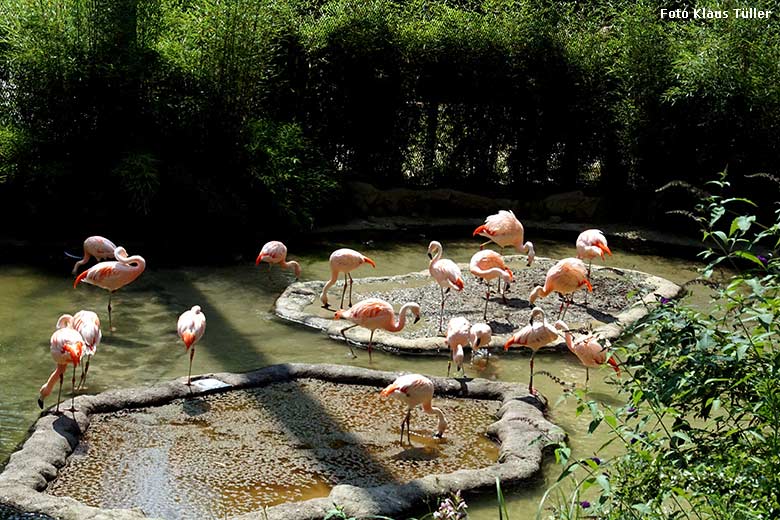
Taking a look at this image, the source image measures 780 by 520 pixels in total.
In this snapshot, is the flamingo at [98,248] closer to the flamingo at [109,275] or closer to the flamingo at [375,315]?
the flamingo at [109,275]

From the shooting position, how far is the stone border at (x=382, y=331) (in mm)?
6523

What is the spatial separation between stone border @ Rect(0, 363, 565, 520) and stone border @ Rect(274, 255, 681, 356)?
70cm

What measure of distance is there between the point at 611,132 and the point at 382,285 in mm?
3975

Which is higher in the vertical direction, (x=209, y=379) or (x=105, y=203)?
(x=105, y=203)

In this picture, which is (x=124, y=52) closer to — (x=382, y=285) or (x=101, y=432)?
(x=382, y=285)

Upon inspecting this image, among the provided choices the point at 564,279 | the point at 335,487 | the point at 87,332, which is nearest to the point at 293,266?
the point at 564,279

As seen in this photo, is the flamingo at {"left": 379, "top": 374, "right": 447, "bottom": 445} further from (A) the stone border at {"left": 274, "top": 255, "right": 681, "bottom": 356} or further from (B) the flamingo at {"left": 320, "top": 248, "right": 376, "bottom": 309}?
(B) the flamingo at {"left": 320, "top": 248, "right": 376, "bottom": 309}

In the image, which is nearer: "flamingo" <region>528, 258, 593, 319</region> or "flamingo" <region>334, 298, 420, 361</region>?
"flamingo" <region>334, 298, 420, 361</region>

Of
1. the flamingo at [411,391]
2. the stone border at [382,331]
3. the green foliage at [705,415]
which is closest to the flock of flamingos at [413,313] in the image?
the flamingo at [411,391]

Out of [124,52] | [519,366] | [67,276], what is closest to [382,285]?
[519,366]

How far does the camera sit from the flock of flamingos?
5.02m

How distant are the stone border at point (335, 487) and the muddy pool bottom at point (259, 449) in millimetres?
61

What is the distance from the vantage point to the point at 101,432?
4945 millimetres

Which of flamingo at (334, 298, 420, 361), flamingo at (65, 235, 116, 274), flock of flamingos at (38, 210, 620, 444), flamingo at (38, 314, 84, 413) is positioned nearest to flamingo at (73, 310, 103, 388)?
flock of flamingos at (38, 210, 620, 444)
